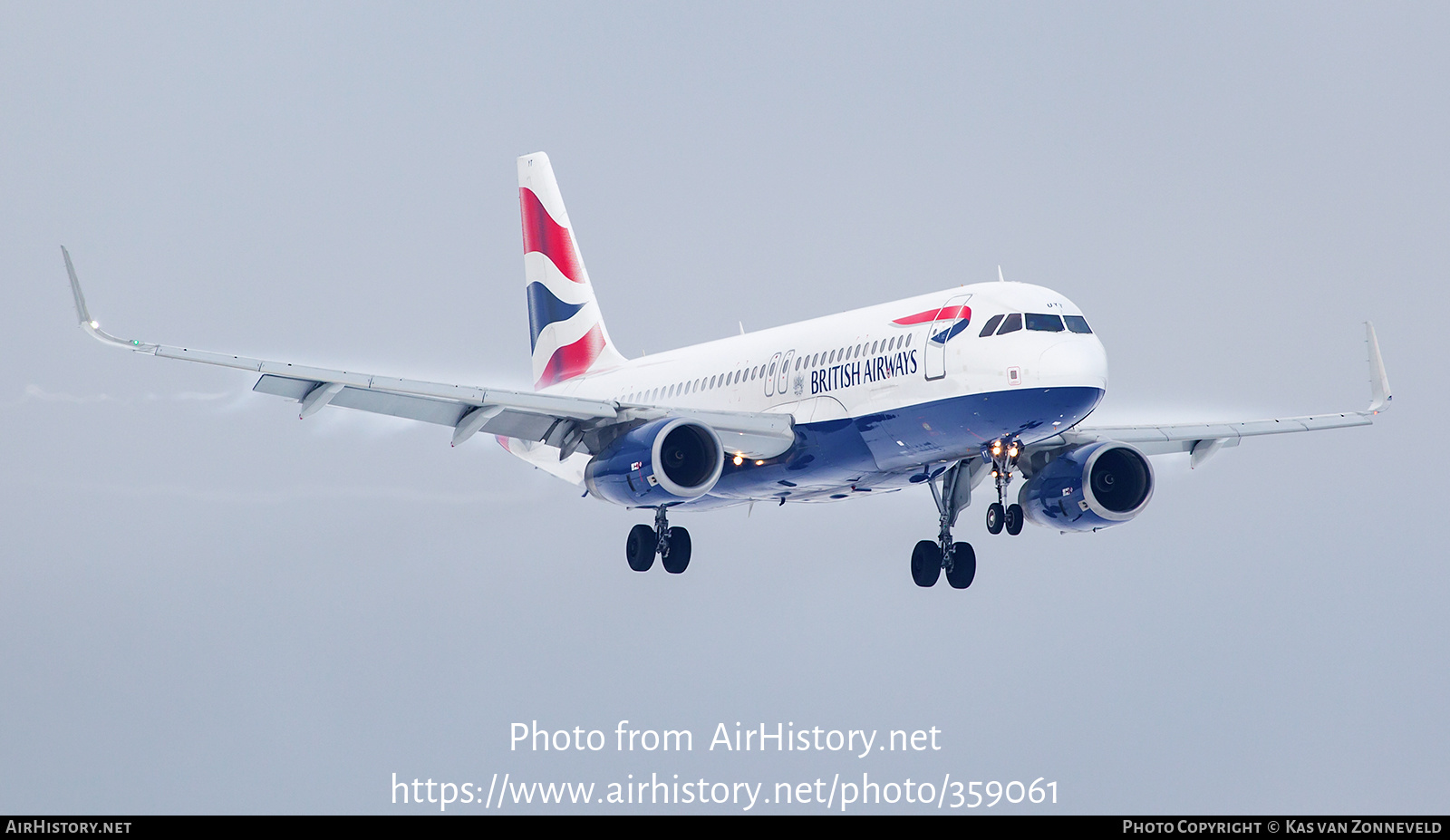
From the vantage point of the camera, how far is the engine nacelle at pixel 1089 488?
3781 centimetres

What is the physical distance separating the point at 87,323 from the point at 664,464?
11.0 m

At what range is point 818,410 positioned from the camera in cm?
3603

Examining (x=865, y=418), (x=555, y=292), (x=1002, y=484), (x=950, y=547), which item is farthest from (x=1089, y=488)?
(x=555, y=292)

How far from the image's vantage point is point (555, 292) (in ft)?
161

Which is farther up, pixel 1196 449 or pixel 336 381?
pixel 336 381

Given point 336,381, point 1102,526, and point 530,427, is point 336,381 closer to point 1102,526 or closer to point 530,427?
point 530,427

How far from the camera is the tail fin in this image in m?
47.6

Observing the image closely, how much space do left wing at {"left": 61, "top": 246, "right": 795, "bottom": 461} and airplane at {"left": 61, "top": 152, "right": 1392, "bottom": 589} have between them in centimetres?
4

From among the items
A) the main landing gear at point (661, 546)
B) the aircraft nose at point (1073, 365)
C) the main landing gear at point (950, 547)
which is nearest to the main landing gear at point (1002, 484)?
the aircraft nose at point (1073, 365)

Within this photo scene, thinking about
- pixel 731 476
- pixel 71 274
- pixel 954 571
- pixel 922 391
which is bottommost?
pixel 954 571

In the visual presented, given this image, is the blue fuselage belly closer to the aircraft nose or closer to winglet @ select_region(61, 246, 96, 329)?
the aircraft nose

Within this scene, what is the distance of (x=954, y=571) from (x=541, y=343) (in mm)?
15121

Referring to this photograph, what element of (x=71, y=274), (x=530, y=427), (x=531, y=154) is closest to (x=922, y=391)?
(x=530, y=427)

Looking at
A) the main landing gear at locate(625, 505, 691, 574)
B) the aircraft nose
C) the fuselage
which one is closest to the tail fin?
the fuselage
